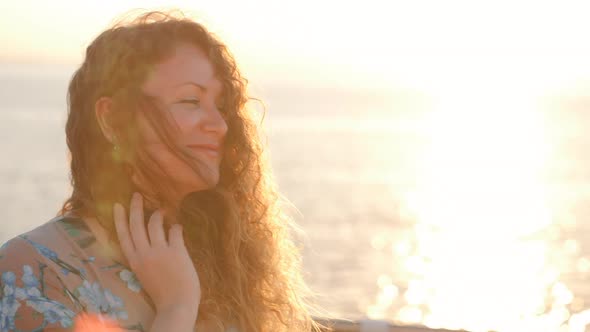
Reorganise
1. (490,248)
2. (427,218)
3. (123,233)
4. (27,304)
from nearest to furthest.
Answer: (27,304), (123,233), (490,248), (427,218)

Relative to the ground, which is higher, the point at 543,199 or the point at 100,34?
the point at 543,199

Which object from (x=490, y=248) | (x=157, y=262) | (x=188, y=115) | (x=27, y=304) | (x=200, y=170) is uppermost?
(x=490, y=248)

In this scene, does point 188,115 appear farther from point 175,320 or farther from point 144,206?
point 175,320

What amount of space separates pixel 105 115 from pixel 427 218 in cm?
4362

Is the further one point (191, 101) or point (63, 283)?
point (191, 101)

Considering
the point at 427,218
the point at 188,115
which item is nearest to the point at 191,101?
the point at 188,115

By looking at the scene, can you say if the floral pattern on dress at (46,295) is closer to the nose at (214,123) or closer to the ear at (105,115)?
the ear at (105,115)

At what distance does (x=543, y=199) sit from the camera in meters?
52.3

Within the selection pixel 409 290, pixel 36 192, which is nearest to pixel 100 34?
pixel 409 290

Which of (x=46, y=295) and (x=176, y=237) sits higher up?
(x=176, y=237)

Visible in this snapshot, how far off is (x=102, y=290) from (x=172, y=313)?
0.61ft

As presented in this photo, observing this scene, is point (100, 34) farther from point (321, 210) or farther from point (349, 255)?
point (321, 210)

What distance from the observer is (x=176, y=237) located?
266 centimetres

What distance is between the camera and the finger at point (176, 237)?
2639 millimetres
